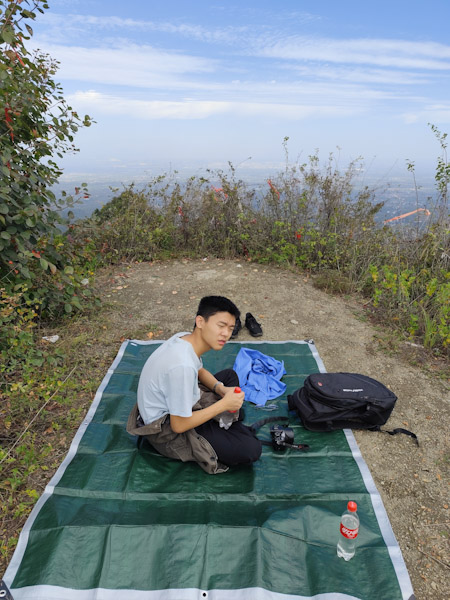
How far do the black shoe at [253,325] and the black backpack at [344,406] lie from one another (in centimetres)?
149

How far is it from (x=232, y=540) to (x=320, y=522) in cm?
54

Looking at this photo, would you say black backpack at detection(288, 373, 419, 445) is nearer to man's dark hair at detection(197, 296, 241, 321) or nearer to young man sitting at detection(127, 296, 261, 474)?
young man sitting at detection(127, 296, 261, 474)

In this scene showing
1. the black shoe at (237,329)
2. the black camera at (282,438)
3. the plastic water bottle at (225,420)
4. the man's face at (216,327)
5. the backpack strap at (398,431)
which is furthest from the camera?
the black shoe at (237,329)

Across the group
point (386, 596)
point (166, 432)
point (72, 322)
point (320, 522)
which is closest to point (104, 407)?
point (166, 432)

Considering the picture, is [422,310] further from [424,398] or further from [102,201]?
[102,201]

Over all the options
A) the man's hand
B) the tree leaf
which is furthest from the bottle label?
the tree leaf

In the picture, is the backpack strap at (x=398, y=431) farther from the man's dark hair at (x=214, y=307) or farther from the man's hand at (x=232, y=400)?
the man's dark hair at (x=214, y=307)

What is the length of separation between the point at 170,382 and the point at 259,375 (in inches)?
62.5

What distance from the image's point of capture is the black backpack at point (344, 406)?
2918 mm

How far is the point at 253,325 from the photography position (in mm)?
4551

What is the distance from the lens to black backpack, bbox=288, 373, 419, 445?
2918 mm

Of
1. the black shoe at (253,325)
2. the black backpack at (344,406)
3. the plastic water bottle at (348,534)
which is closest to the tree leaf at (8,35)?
the black shoe at (253,325)

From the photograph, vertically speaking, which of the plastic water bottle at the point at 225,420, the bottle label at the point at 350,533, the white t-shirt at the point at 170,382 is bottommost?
the bottle label at the point at 350,533

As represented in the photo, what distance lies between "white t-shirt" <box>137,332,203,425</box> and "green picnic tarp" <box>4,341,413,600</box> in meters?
0.51
